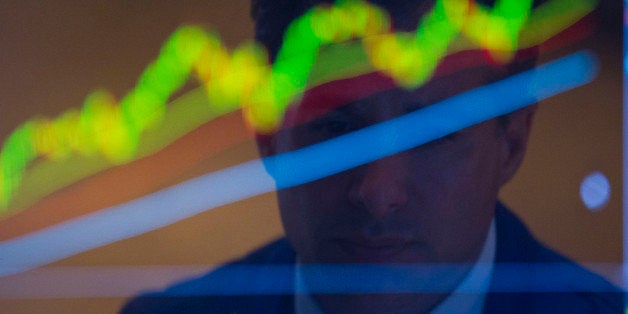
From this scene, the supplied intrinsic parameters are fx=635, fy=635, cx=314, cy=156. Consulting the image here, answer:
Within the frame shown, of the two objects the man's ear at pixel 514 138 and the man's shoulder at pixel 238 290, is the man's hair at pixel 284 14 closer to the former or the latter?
the man's ear at pixel 514 138

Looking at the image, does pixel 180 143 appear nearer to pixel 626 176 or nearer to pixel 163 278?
pixel 163 278

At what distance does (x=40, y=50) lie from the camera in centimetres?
132

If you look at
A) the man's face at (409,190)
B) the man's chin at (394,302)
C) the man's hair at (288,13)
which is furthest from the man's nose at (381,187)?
the man's hair at (288,13)

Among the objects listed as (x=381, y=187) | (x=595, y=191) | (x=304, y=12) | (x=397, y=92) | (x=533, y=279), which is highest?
(x=304, y=12)

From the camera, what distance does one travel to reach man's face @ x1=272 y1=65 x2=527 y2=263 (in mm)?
1258

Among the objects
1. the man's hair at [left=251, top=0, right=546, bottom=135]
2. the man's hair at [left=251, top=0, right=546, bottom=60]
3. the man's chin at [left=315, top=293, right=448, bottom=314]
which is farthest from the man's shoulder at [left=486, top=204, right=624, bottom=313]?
the man's hair at [left=251, top=0, right=546, bottom=60]

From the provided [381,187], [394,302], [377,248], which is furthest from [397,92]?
[394,302]

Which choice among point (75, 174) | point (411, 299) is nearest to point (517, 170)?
point (411, 299)

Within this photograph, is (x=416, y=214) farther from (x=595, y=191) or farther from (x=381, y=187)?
(x=595, y=191)

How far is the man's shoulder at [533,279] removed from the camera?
4.16 feet

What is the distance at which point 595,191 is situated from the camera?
4.17ft

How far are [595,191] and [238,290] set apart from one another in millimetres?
745

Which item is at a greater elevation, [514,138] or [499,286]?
[514,138]

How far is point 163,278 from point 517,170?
74 cm
